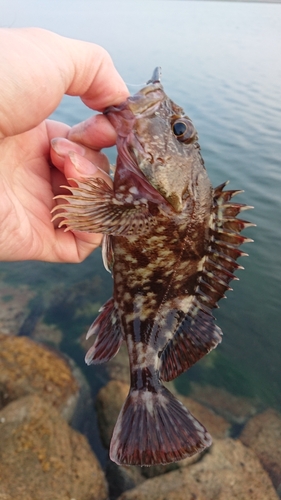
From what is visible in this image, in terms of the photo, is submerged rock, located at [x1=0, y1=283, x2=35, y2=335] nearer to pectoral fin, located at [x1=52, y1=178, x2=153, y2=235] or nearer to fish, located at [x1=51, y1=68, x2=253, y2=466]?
fish, located at [x1=51, y1=68, x2=253, y2=466]

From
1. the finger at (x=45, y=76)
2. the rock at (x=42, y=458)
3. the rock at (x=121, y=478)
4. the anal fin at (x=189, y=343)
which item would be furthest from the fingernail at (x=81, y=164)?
the rock at (x=121, y=478)

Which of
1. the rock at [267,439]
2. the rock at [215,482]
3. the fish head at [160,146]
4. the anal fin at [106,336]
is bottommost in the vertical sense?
the rock at [267,439]

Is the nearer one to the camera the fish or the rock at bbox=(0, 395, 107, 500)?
the fish

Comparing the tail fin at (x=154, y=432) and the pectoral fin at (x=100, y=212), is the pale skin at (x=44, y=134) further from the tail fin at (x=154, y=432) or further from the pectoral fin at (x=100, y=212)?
the tail fin at (x=154, y=432)

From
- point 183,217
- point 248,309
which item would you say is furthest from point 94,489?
point 248,309

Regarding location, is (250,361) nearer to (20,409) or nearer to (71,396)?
(71,396)

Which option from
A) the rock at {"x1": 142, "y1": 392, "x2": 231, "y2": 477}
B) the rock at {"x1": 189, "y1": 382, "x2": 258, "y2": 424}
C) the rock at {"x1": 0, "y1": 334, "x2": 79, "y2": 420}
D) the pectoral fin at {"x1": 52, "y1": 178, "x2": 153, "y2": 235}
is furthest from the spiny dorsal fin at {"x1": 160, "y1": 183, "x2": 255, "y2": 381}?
the rock at {"x1": 189, "y1": 382, "x2": 258, "y2": 424}
